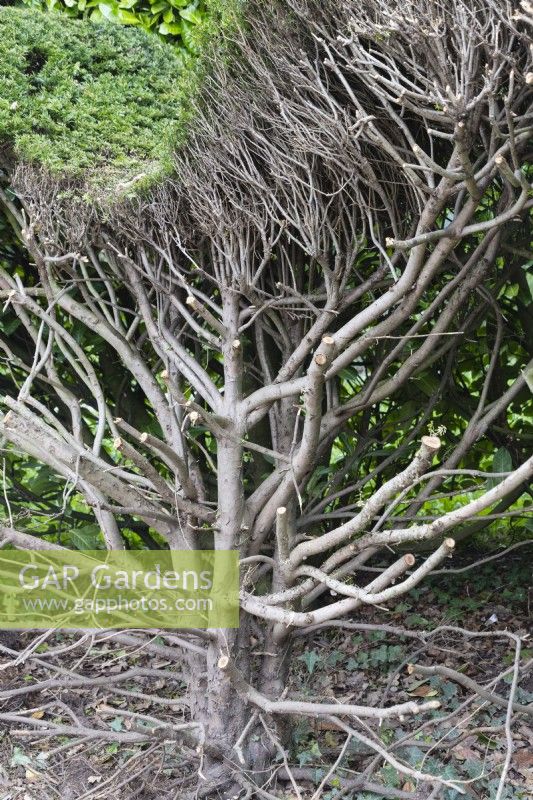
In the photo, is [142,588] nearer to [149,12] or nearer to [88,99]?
[88,99]

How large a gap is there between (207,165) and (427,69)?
3.51ft

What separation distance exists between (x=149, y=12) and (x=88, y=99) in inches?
59.7

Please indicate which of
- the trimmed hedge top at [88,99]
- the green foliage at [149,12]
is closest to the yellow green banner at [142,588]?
the trimmed hedge top at [88,99]

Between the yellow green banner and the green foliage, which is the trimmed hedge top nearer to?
the green foliage

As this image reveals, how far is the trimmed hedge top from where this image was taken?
12.1ft

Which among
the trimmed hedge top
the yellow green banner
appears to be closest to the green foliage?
the trimmed hedge top

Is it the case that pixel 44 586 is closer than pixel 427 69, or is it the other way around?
pixel 427 69

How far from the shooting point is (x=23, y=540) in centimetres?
326

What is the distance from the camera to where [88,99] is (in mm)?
4023

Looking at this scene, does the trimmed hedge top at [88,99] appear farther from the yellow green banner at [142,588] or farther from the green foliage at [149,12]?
the yellow green banner at [142,588]

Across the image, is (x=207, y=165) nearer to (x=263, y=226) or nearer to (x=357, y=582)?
(x=263, y=226)

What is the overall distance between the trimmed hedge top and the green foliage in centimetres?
65

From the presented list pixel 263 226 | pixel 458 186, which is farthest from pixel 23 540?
pixel 458 186

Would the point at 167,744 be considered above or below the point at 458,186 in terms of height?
below
